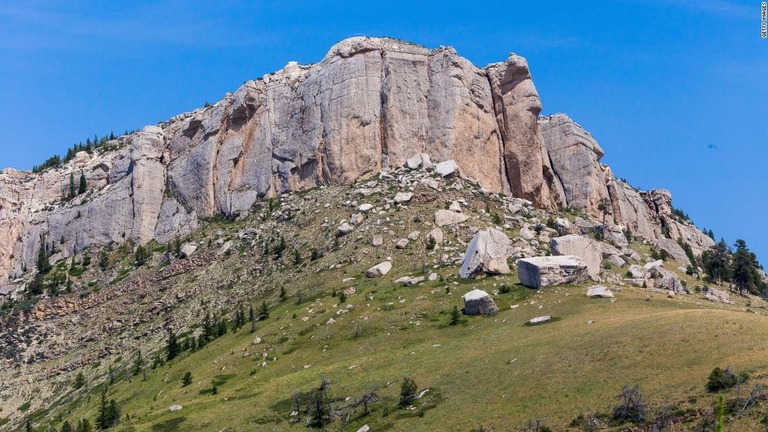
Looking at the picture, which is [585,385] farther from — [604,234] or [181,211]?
[181,211]

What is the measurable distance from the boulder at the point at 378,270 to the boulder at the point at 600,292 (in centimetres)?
3119

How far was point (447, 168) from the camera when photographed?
498ft

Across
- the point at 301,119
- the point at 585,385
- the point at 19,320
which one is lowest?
the point at 585,385

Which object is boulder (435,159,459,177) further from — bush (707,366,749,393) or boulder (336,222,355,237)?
bush (707,366,749,393)

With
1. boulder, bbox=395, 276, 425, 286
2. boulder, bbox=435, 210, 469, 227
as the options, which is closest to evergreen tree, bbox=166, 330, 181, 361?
boulder, bbox=395, 276, 425, 286

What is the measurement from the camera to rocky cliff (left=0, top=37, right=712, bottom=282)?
16288 centimetres

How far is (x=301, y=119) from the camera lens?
171 m

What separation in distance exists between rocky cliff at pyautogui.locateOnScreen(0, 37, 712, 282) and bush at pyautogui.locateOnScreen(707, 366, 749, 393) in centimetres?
9987

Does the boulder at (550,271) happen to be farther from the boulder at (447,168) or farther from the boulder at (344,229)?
the boulder at (447,168)

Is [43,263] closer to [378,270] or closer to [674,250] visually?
[378,270]

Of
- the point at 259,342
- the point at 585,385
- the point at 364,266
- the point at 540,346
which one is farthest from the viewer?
the point at 364,266

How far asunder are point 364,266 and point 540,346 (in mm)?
48873

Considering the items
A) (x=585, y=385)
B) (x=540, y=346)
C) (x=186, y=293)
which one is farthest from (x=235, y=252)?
(x=585, y=385)

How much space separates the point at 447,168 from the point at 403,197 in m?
12.8
